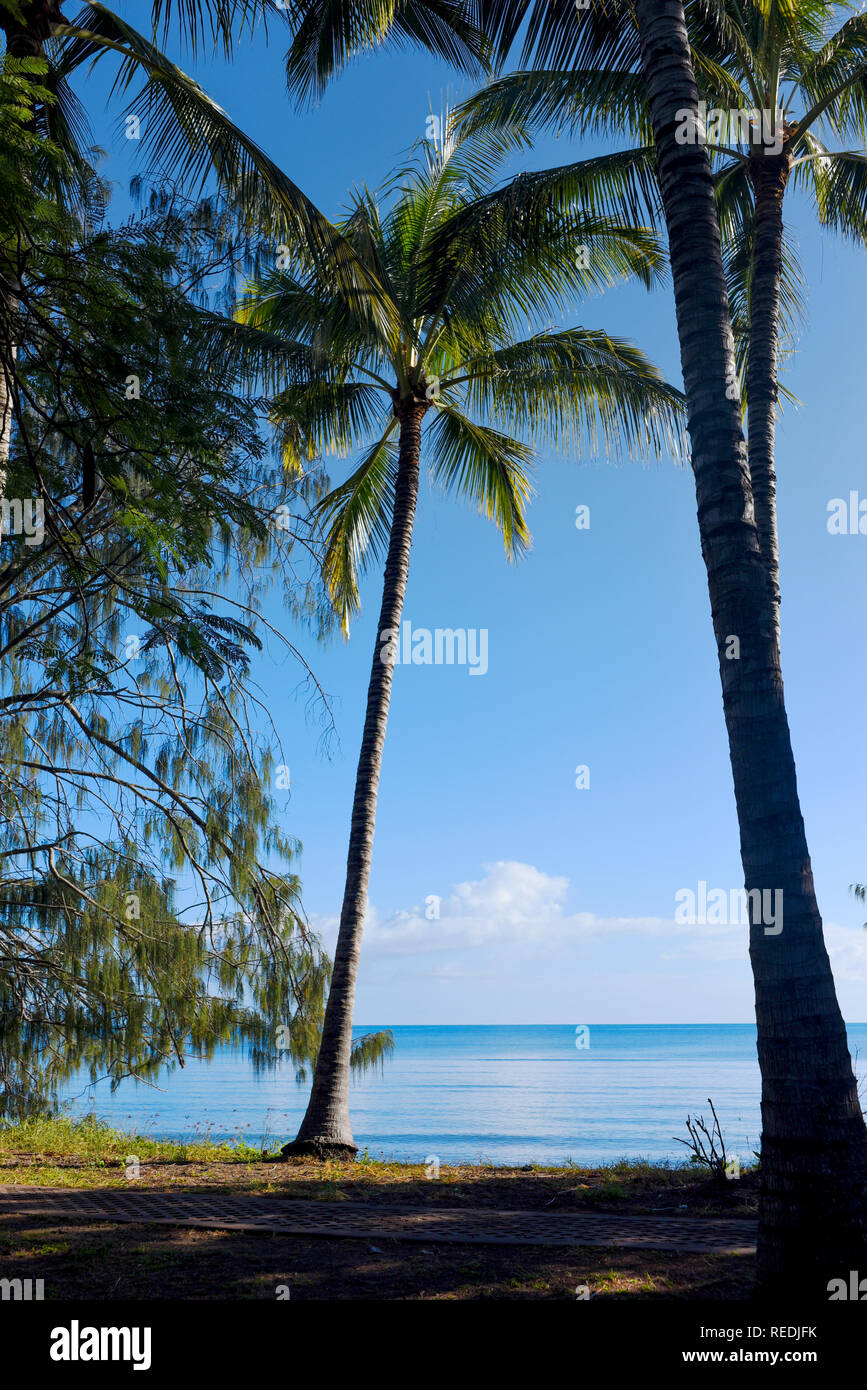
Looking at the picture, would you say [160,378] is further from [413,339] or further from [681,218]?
[413,339]

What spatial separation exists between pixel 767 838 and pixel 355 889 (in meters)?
6.68

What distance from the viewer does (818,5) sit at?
981 cm

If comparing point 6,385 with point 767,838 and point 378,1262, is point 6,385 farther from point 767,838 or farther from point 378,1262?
point 378,1262

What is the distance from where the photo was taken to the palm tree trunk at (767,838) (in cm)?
407

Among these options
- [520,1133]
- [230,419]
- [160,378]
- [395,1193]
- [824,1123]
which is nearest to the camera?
[824,1123]

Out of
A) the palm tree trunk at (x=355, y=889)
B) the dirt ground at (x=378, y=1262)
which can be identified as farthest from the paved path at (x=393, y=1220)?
the palm tree trunk at (x=355, y=889)

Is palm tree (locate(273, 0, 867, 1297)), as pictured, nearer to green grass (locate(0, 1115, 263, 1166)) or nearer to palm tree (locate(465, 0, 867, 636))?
palm tree (locate(465, 0, 867, 636))

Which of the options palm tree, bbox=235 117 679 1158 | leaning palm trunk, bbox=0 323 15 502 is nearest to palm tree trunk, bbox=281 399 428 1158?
palm tree, bbox=235 117 679 1158

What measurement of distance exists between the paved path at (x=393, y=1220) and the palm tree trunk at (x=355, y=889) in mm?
2520

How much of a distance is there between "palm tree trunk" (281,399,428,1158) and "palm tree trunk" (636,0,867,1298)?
6.44m

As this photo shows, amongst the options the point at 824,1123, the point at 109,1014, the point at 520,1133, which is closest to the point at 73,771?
the point at 109,1014

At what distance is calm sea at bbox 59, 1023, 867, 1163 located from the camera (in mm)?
21750

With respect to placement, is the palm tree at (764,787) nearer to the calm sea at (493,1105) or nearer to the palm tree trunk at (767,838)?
the palm tree trunk at (767,838)

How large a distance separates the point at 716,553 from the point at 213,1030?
7.30 meters
